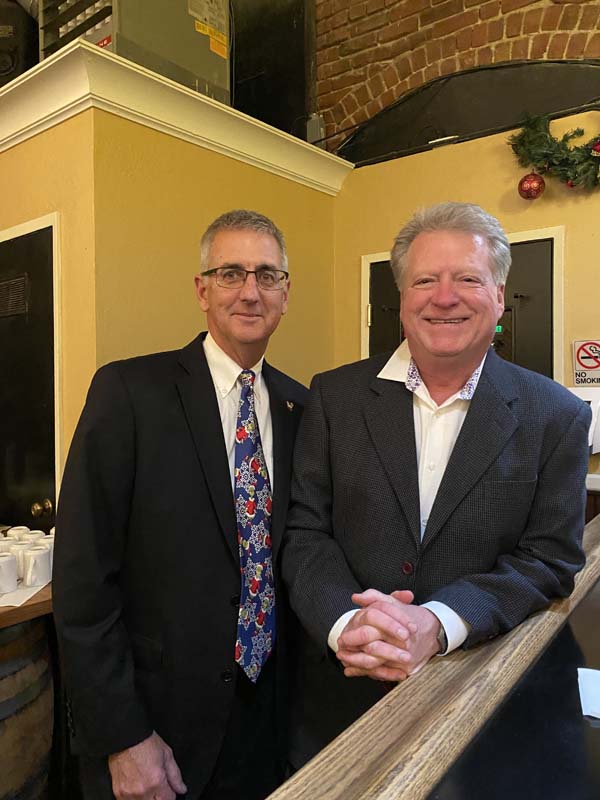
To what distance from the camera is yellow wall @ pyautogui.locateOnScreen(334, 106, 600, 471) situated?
2625mm

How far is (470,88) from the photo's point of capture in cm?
297

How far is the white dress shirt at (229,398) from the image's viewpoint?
1.39 metres

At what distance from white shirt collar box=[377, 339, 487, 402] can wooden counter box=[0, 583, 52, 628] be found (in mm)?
1156

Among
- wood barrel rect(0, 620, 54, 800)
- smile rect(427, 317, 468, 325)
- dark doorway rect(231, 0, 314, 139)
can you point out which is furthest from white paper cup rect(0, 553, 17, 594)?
dark doorway rect(231, 0, 314, 139)

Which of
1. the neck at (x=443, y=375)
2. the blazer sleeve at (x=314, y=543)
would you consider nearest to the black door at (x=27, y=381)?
the blazer sleeve at (x=314, y=543)

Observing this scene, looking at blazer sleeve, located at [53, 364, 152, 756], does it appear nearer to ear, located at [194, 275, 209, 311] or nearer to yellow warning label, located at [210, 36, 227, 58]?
ear, located at [194, 275, 209, 311]

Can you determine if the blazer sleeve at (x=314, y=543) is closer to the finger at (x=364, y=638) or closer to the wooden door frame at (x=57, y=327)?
the finger at (x=364, y=638)

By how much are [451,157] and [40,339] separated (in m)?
2.11

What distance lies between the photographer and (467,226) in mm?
1200

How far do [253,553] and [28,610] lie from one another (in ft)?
2.51

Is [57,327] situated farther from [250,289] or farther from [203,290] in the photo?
[250,289]

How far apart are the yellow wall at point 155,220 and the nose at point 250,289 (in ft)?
3.32

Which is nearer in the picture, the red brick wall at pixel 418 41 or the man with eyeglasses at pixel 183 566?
the man with eyeglasses at pixel 183 566

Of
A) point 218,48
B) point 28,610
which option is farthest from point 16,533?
point 218,48
